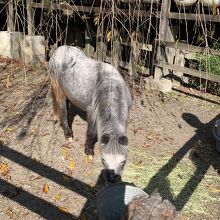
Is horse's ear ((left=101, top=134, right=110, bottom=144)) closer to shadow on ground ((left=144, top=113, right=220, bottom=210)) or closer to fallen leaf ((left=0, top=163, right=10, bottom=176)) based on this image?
shadow on ground ((left=144, top=113, right=220, bottom=210))

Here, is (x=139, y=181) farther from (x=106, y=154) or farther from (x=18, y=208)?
(x=18, y=208)

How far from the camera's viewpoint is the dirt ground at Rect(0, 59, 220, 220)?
12.5 feet

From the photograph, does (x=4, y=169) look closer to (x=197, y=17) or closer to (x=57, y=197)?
(x=57, y=197)

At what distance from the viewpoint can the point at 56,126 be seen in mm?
5602

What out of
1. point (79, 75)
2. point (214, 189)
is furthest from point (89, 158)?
point (214, 189)

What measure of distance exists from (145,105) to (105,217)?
13.2 ft

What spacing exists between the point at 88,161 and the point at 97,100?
918mm

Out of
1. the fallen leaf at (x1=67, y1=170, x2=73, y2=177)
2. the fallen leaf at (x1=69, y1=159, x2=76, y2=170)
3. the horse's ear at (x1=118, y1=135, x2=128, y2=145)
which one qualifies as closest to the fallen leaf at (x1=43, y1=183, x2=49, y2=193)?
the fallen leaf at (x1=67, y1=170, x2=73, y2=177)

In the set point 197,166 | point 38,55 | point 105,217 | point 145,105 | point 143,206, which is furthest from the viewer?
point 38,55

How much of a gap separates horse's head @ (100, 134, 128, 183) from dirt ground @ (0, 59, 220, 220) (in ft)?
1.58

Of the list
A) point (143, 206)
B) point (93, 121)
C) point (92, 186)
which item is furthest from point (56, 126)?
point (143, 206)

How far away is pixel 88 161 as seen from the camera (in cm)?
468

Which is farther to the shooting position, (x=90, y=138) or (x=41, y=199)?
(x=90, y=138)

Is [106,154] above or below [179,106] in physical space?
above
